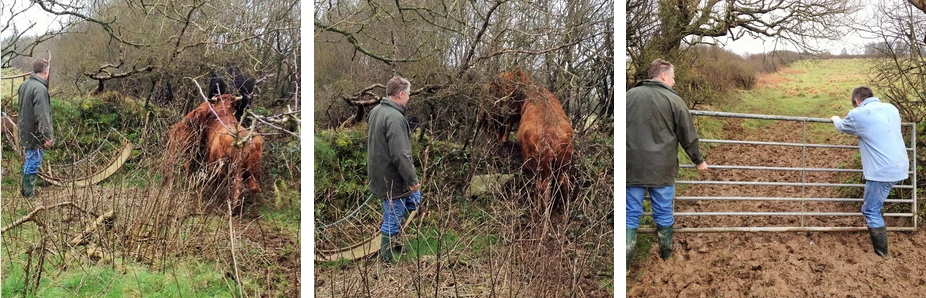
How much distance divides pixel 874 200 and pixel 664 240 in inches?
49.9

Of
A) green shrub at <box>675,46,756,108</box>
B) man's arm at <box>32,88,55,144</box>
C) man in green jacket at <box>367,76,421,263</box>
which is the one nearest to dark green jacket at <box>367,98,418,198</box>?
man in green jacket at <box>367,76,421,263</box>

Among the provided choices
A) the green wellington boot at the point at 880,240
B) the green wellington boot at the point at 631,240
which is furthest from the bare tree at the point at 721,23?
the green wellington boot at the point at 880,240

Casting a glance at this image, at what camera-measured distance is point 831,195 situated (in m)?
3.27

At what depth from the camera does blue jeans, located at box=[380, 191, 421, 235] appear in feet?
8.23

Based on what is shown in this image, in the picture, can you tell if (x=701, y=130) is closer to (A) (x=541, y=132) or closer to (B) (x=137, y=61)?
(A) (x=541, y=132)

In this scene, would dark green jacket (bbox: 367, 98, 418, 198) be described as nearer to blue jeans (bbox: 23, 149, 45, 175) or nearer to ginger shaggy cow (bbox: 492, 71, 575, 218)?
ginger shaggy cow (bbox: 492, 71, 575, 218)

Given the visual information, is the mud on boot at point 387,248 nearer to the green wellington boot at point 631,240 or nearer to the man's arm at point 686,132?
the green wellington boot at point 631,240

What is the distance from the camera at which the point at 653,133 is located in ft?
8.82

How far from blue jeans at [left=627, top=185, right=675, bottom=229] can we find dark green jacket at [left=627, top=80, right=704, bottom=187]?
4 centimetres

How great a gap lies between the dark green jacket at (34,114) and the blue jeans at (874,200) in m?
4.08

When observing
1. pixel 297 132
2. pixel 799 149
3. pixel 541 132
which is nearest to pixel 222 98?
pixel 297 132

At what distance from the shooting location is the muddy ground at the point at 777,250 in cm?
288

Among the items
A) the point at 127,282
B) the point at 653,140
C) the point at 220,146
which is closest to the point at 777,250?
the point at 653,140

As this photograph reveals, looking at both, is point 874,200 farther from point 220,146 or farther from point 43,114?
point 43,114
